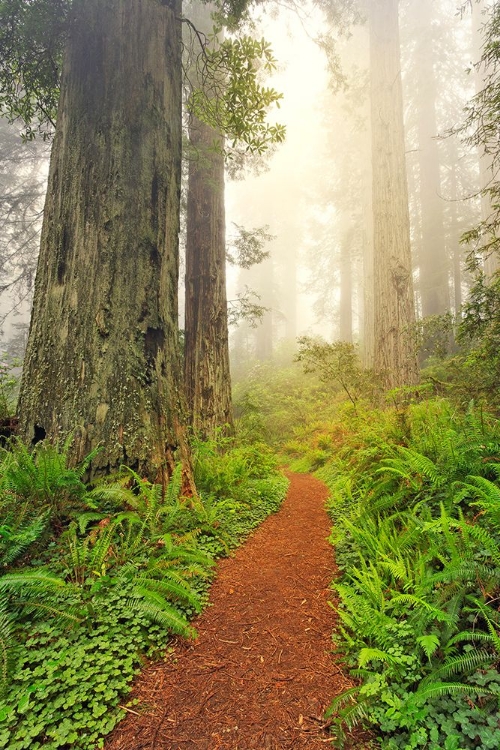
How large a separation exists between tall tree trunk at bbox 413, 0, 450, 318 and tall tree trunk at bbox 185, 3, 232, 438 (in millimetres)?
10104

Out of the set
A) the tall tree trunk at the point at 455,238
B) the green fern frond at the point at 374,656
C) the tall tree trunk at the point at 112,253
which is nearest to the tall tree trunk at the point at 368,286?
the tall tree trunk at the point at 455,238

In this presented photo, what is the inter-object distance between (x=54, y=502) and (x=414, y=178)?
20.8 m

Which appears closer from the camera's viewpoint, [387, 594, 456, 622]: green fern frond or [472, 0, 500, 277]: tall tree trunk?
[387, 594, 456, 622]: green fern frond

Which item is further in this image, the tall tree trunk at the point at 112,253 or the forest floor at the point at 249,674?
the tall tree trunk at the point at 112,253

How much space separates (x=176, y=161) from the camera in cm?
398

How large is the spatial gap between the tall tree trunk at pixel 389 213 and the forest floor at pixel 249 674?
196 inches

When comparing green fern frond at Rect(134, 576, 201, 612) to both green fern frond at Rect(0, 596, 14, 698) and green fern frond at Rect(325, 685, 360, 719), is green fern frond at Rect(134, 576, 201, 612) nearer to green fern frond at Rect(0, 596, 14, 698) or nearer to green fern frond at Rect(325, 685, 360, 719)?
green fern frond at Rect(0, 596, 14, 698)

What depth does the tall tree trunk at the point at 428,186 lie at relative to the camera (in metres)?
13.7

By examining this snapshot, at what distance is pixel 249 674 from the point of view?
195cm

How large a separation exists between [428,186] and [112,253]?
→ 16.8 m

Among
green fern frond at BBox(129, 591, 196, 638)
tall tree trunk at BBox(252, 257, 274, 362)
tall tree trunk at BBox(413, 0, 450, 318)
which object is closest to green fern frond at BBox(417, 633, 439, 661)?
green fern frond at BBox(129, 591, 196, 638)

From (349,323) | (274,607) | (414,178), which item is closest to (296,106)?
(414,178)

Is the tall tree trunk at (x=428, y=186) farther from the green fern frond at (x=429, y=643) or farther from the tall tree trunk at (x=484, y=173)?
the green fern frond at (x=429, y=643)

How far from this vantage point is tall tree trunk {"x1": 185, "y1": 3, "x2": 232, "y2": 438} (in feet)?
21.5
